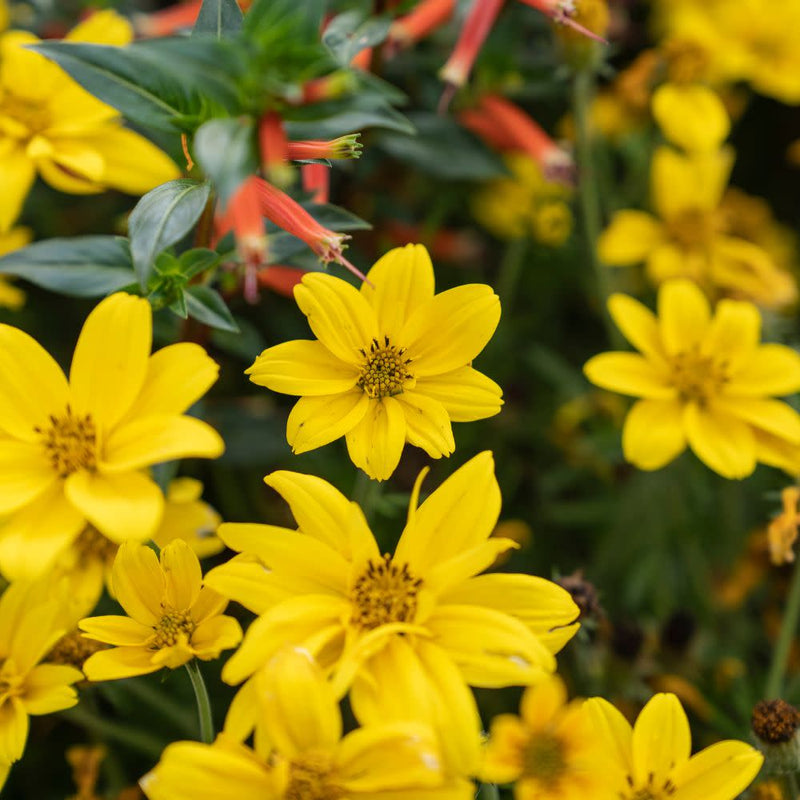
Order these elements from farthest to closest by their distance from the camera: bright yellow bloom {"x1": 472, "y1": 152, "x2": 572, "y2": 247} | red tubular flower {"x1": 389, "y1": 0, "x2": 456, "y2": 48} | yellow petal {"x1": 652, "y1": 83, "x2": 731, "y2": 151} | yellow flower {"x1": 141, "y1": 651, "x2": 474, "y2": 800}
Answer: bright yellow bloom {"x1": 472, "y1": 152, "x2": 572, "y2": 247}, yellow petal {"x1": 652, "y1": 83, "x2": 731, "y2": 151}, red tubular flower {"x1": 389, "y1": 0, "x2": 456, "y2": 48}, yellow flower {"x1": 141, "y1": 651, "x2": 474, "y2": 800}

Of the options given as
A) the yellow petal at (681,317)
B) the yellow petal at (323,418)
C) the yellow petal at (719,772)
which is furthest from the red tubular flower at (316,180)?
the yellow petal at (719,772)

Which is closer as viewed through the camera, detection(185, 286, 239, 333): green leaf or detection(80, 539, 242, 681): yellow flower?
detection(80, 539, 242, 681): yellow flower

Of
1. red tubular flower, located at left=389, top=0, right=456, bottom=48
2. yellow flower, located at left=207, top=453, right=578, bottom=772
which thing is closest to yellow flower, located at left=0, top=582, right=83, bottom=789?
yellow flower, located at left=207, top=453, right=578, bottom=772

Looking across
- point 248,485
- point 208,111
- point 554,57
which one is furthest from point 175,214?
point 554,57

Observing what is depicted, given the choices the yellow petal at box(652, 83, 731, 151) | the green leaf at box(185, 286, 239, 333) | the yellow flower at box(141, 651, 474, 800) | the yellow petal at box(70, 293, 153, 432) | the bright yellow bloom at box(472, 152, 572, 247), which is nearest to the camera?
the yellow flower at box(141, 651, 474, 800)

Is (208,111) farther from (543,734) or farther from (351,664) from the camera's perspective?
(543,734)

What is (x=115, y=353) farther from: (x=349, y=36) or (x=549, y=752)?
(x=549, y=752)

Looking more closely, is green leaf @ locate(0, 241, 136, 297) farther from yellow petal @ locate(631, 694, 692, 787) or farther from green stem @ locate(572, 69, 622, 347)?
green stem @ locate(572, 69, 622, 347)
